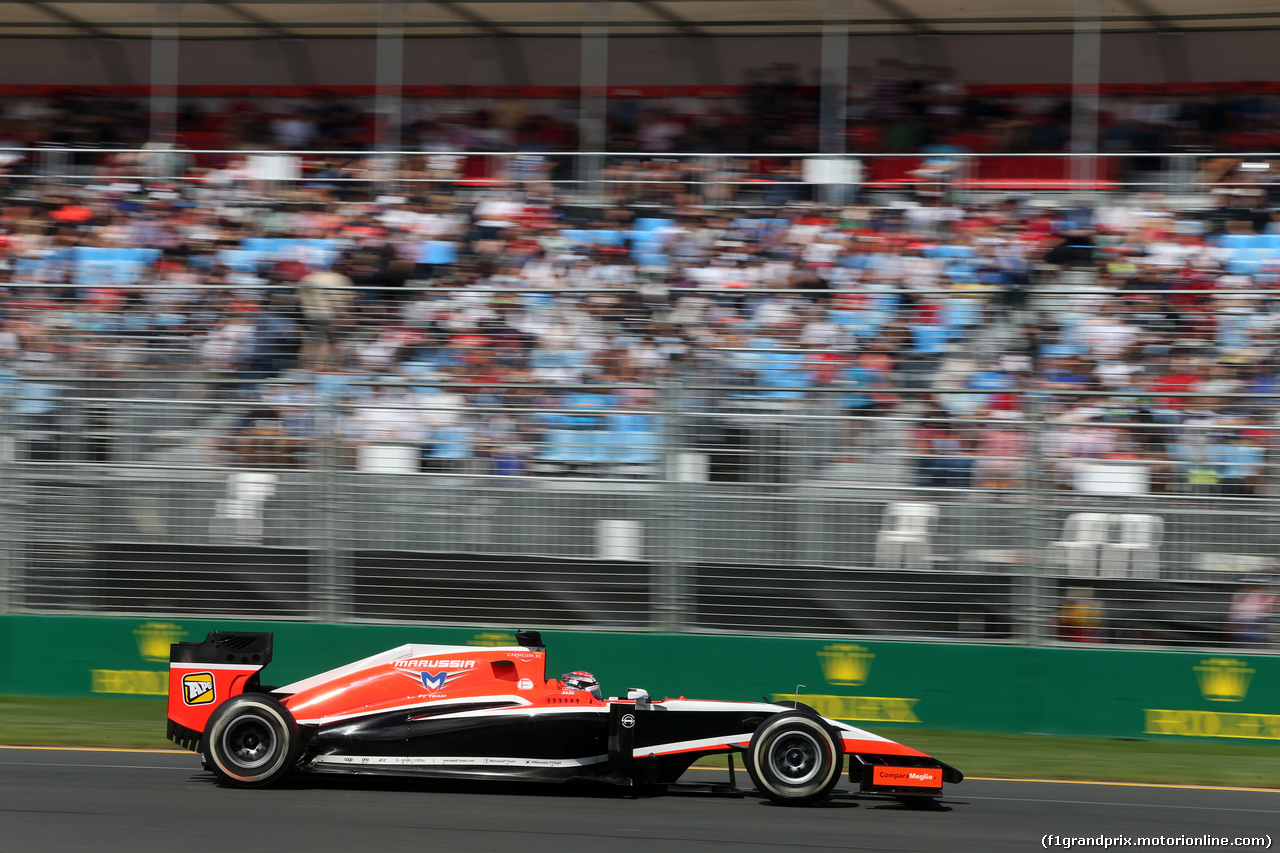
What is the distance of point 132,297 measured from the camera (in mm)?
11836

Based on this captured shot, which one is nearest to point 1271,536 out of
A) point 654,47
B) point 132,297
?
point 132,297

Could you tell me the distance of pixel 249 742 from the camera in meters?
7.02

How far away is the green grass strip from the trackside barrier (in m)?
0.16

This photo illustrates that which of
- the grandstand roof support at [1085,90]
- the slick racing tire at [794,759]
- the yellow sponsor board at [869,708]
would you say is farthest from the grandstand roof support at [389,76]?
the slick racing tire at [794,759]

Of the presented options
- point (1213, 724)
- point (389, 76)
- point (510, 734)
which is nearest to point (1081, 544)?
point (1213, 724)

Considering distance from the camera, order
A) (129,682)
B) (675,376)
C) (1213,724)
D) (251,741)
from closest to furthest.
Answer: (251,741), (1213,724), (675,376), (129,682)

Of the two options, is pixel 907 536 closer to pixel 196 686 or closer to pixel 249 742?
pixel 249 742

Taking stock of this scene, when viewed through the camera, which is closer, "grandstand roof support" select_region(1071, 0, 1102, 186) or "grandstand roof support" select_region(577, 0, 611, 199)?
"grandstand roof support" select_region(1071, 0, 1102, 186)

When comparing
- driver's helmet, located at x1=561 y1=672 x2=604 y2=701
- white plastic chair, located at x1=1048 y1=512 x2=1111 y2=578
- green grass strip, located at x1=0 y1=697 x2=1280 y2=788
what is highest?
white plastic chair, located at x1=1048 y1=512 x2=1111 y2=578

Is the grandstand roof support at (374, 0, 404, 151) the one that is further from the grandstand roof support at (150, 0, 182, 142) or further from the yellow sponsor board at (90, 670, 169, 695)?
the yellow sponsor board at (90, 670, 169, 695)

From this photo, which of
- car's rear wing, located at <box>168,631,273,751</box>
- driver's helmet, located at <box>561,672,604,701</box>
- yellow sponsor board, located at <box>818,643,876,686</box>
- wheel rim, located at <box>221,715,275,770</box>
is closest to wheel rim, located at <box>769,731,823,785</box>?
driver's helmet, located at <box>561,672,604,701</box>

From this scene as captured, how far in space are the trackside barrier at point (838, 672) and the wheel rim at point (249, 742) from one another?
3.00m

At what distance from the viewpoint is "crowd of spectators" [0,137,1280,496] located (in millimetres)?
9586

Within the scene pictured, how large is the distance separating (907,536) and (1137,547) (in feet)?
4.79
